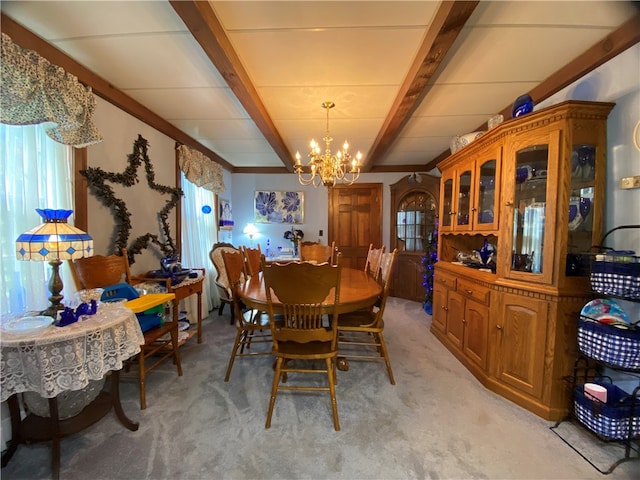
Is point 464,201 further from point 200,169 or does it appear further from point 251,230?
point 251,230

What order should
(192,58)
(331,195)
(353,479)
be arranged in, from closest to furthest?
(353,479)
(192,58)
(331,195)

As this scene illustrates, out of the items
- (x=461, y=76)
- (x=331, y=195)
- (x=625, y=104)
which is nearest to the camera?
(x=625, y=104)

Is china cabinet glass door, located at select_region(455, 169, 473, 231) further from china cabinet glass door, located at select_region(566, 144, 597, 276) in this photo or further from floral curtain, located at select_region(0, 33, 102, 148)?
floral curtain, located at select_region(0, 33, 102, 148)

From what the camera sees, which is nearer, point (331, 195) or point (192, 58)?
point (192, 58)

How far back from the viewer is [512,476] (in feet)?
4.36

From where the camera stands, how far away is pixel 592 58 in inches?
67.6

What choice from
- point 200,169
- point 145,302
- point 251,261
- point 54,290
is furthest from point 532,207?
point 200,169

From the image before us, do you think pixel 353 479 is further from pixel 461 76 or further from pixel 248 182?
pixel 248 182

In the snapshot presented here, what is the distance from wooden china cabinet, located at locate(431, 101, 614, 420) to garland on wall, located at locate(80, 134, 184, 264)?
10.6 feet

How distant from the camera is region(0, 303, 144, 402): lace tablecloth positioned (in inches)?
46.9

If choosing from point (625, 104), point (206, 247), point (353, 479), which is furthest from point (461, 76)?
point (206, 247)

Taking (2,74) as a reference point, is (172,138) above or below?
above

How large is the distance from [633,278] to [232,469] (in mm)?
2317

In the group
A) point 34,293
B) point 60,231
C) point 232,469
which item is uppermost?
point 60,231
